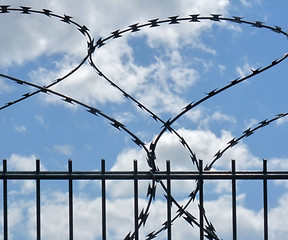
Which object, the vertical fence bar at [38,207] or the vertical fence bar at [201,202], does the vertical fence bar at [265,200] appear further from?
the vertical fence bar at [38,207]

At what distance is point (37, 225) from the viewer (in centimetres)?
822

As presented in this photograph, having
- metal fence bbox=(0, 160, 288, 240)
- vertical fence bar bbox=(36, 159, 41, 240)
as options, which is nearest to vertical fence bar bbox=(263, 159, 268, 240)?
metal fence bbox=(0, 160, 288, 240)

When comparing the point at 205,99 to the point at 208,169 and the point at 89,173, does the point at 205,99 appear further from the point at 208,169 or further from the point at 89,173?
the point at 89,173

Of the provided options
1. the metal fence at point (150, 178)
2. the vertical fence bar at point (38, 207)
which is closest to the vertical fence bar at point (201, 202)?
the metal fence at point (150, 178)

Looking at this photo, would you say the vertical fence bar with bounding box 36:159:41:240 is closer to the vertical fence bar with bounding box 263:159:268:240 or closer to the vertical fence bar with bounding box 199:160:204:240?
the vertical fence bar with bounding box 199:160:204:240

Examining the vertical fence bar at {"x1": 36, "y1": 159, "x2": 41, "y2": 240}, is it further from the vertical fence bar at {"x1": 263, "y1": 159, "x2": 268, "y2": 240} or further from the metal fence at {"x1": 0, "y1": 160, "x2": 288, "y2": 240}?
the vertical fence bar at {"x1": 263, "y1": 159, "x2": 268, "y2": 240}

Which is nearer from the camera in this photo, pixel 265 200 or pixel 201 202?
pixel 201 202

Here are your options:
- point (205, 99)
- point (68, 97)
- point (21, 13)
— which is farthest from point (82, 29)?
point (205, 99)

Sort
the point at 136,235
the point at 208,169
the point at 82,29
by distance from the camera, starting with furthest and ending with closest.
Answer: the point at 82,29 < the point at 208,169 < the point at 136,235

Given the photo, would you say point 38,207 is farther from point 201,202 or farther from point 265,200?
point 265,200

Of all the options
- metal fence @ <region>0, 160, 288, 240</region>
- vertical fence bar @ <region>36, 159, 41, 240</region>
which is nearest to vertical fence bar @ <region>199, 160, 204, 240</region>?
metal fence @ <region>0, 160, 288, 240</region>

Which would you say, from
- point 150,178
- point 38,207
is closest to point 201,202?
point 150,178

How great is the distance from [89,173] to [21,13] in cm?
304

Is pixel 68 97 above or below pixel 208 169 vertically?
above
